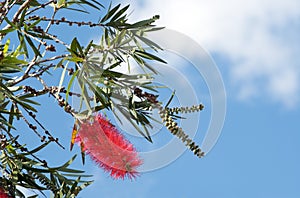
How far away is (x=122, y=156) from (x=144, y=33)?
450 mm

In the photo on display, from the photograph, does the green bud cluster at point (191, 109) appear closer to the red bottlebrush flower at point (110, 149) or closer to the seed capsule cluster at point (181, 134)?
the seed capsule cluster at point (181, 134)

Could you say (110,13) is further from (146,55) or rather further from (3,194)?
(3,194)

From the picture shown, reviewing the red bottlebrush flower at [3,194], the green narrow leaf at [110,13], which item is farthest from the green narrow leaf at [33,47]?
the red bottlebrush flower at [3,194]

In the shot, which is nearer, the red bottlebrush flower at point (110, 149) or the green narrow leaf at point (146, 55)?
the red bottlebrush flower at point (110, 149)

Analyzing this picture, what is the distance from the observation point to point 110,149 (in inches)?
68.2

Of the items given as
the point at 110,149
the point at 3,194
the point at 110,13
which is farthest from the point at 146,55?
the point at 3,194

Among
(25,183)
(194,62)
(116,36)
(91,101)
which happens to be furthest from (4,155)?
(194,62)

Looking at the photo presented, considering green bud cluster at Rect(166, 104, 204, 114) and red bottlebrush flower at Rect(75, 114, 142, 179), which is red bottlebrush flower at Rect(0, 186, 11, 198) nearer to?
red bottlebrush flower at Rect(75, 114, 142, 179)

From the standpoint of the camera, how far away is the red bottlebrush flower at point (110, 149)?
173 cm

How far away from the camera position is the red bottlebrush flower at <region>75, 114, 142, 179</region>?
5.68ft

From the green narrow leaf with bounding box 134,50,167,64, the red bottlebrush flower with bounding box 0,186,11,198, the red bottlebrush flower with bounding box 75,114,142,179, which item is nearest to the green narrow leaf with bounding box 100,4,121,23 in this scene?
the green narrow leaf with bounding box 134,50,167,64

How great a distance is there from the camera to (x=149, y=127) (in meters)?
1.92

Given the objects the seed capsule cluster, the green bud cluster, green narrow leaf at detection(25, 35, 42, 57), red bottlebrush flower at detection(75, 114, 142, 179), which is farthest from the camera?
green narrow leaf at detection(25, 35, 42, 57)

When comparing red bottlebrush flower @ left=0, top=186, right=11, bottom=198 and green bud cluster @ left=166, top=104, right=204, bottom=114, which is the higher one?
green bud cluster @ left=166, top=104, right=204, bottom=114
